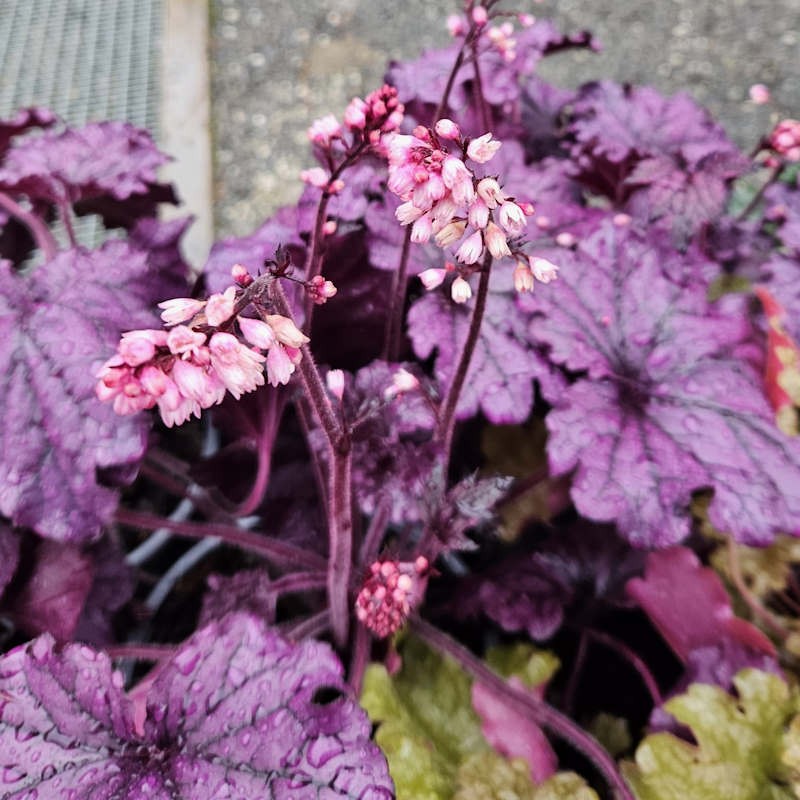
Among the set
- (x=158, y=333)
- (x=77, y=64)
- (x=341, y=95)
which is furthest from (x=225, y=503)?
(x=77, y=64)

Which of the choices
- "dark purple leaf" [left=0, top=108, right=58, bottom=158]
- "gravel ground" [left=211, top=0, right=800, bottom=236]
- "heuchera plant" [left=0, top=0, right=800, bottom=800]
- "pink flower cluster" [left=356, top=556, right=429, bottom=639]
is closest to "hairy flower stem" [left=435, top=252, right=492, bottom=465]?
"heuchera plant" [left=0, top=0, right=800, bottom=800]

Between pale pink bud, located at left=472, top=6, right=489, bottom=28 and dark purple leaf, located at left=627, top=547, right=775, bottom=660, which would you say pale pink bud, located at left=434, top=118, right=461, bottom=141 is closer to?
pale pink bud, located at left=472, top=6, right=489, bottom=28

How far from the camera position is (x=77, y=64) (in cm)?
243

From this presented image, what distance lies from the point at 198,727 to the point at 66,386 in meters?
0.33

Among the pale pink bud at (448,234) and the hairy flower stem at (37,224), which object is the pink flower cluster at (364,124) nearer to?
the pale pink bud at (448,234)

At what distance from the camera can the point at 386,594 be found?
705mm

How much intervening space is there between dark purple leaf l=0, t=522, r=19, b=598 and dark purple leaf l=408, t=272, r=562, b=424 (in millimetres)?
444

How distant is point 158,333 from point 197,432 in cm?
77

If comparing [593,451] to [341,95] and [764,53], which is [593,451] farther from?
[764,53]

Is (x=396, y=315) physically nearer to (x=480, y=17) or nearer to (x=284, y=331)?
(x=480, y=17)

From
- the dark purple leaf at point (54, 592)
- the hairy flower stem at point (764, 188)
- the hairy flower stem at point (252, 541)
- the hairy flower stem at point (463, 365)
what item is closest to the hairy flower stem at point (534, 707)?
the hairy flower stem at point (252, 541)

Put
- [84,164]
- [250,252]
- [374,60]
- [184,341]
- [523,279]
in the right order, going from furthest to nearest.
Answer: [374,60]
[84,164]
[250,252]
[523,279]
[184,341]

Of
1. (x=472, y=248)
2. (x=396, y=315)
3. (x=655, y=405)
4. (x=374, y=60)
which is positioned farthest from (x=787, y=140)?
(x=374, y=60)

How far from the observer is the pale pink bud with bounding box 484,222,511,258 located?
491mm
